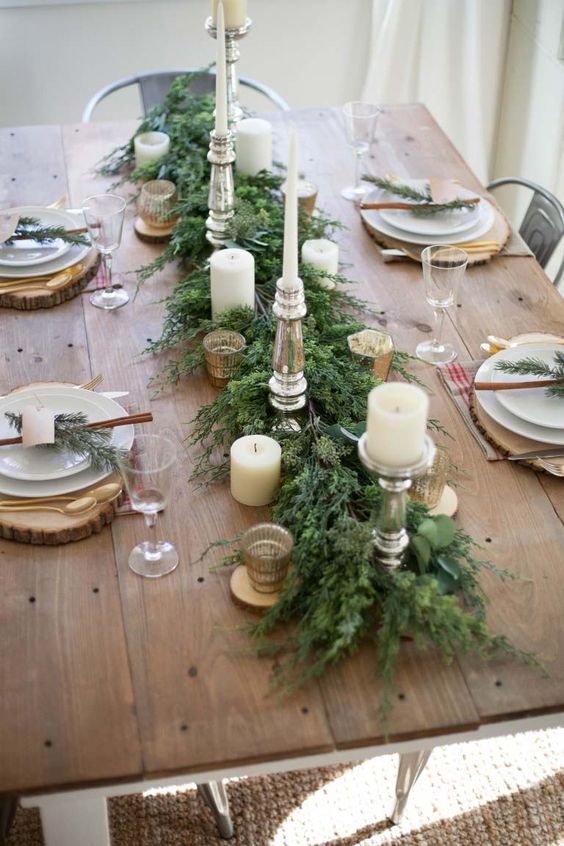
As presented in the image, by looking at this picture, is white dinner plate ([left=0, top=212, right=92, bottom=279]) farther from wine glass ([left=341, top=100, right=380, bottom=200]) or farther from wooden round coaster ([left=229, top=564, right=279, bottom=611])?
wooden round coaster ([left=229, top=564, right=279, bottom=611])

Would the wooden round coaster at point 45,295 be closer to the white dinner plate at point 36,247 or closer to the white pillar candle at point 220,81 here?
the white dinner plate at point 36,247

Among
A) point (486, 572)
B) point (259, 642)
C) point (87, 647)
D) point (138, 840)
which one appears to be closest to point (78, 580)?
point (87, 647)

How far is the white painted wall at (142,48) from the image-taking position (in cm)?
339

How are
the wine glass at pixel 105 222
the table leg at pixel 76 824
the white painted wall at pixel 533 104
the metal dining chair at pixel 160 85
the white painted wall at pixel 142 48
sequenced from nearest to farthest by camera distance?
the table leg at pixel 76 824 → the wine glass at pixel 105 222 → the metal dining chair at pixel 160 85 → the white painted wall at pixel 533 104 → the white painted wall at pixel 142 48

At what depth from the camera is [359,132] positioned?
2.17 meters

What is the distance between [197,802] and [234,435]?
31.3 inches

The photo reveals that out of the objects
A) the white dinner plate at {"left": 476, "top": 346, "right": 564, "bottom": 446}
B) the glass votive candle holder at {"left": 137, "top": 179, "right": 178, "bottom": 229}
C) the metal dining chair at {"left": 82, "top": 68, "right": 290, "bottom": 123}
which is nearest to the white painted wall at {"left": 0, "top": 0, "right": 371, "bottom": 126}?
the metal dining chair at {"left": 82, "top": 68, "right": 290, "bottom": 123}

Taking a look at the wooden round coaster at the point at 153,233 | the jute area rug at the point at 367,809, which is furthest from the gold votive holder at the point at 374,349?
the jute area rug at the point at 367,809

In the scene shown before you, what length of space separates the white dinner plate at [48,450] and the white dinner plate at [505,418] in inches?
23.4

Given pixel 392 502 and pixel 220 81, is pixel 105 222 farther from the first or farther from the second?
pixel 392 502

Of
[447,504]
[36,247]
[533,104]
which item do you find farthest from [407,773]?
[533,104]

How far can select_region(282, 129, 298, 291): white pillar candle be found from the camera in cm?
122

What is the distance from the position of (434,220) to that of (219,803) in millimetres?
1265

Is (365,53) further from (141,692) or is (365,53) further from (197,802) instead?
(141,692)
